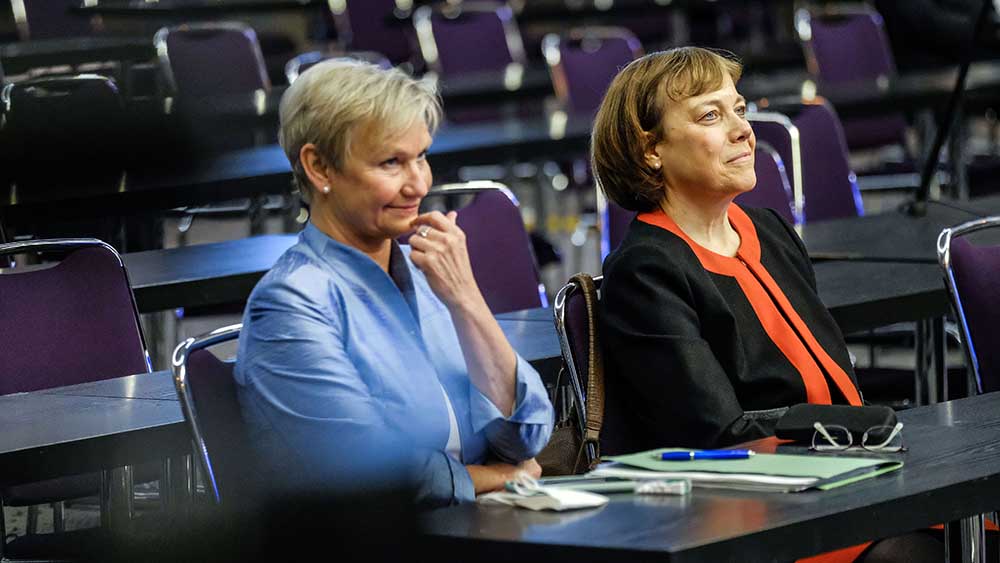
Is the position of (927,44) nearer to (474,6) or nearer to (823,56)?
(823,56)

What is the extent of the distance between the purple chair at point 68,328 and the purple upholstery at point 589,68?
10.7ft

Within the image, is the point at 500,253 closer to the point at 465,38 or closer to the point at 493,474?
the point at 493,474

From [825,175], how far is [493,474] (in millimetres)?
2761

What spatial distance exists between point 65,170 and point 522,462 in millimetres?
1358

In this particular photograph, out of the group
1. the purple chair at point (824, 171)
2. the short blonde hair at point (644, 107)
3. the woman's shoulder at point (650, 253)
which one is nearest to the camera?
the woman's shoulder at point (650, 253)

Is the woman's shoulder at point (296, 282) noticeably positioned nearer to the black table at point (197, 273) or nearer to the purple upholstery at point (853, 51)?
the black table at point (197, 273)

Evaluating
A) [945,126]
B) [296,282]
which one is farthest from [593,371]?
[945,126]

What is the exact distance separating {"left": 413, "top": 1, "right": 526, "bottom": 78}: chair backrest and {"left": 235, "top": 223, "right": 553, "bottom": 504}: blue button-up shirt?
499cm

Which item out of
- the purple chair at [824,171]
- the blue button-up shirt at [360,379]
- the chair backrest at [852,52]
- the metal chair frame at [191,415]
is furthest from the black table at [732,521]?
the chair backrest at [852,52]

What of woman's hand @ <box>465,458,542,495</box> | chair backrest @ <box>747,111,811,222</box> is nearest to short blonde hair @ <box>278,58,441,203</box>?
woman's hand @ <box>465,458,542,495</box>

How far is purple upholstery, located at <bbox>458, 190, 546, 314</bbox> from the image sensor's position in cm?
310

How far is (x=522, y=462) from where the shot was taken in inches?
68.4

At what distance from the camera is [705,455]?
5.12 ft

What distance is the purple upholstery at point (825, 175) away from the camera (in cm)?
421
